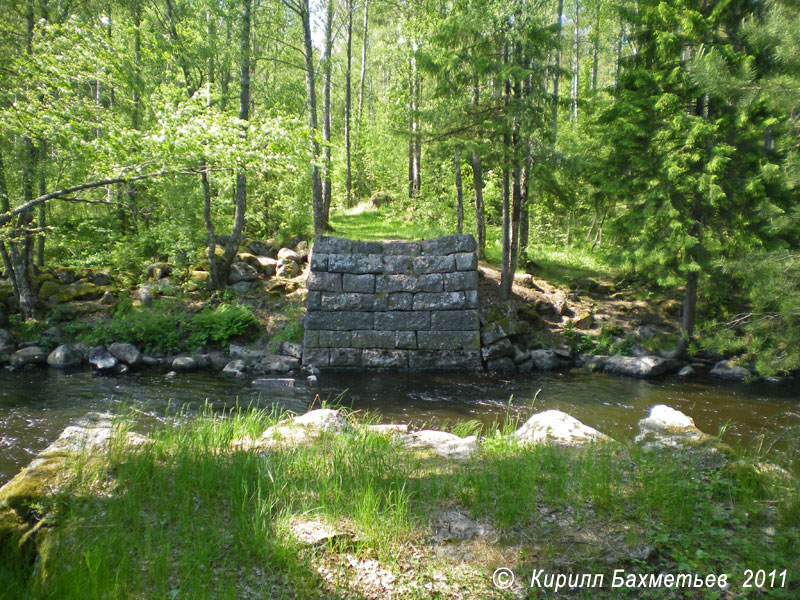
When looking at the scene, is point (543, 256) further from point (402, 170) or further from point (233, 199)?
point (233, 199)

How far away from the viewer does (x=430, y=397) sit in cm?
870

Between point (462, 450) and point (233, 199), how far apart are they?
454 inches

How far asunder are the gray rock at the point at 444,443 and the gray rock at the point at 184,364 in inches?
262

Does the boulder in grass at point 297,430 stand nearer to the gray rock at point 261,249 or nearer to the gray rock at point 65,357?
the gray rock at point 65,357

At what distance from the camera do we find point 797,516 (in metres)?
2.91

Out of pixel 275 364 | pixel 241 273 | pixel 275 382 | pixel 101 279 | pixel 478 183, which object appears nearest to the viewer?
pixel 275 382

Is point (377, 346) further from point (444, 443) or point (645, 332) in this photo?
point (645, 332)

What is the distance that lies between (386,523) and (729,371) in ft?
31.7

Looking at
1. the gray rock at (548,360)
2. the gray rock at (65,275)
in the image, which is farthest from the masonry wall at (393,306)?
the gray rock at (65,275)

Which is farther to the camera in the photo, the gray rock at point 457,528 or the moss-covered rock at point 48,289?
the moss-covered rock at point 48,289

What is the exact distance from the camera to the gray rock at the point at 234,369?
9930 millimetres

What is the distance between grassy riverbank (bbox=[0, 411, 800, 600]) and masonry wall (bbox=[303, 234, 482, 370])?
6.76m

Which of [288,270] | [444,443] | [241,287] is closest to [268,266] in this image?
[288,270]

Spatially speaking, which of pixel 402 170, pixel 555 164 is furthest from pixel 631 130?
pixel 402 170
